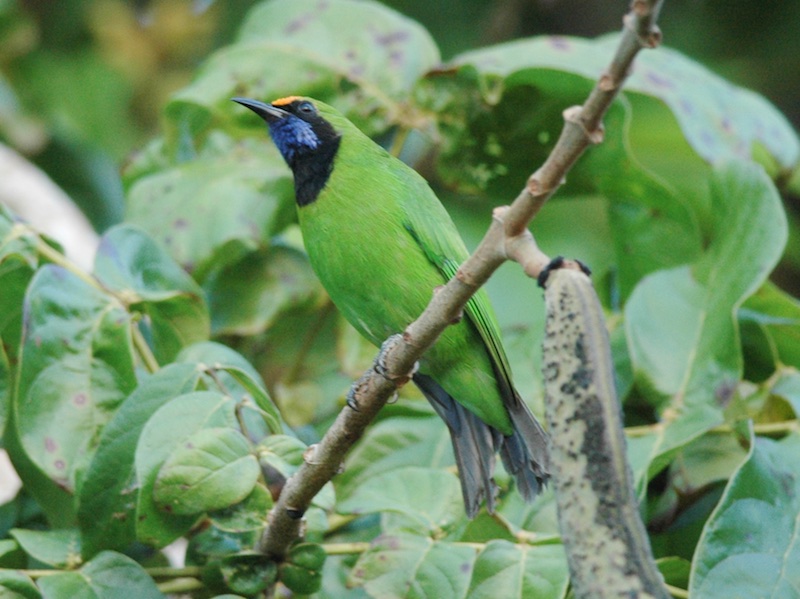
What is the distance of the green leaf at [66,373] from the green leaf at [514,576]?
703 mm

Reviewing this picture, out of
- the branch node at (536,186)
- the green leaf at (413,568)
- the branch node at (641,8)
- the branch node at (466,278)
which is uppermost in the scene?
the branch node at (641,8)

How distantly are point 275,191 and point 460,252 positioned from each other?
0.63 meters

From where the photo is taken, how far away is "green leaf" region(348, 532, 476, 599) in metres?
1.59

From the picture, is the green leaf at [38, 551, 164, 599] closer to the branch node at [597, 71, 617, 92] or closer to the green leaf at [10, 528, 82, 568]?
the green leaf at [10, 528, 82, 568]

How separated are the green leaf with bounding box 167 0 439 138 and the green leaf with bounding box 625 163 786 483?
0.82 m

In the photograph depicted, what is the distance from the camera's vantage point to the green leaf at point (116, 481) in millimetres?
1638

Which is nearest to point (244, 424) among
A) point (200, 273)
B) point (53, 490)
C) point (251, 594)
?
point (251, 594)

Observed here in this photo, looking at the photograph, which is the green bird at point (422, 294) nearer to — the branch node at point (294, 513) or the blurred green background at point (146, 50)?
the branch node at point (294, 513)

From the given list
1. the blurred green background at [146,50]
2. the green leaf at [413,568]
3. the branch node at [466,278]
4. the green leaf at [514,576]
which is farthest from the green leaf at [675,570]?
the blurred green background at [146,50]

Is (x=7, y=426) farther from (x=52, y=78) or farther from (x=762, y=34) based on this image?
(x=762, y=34)

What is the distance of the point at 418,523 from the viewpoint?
171 centimetres

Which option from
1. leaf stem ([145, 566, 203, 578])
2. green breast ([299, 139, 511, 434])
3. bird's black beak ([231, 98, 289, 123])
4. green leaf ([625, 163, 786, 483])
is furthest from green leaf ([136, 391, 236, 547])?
green leaf ([625, 163, 786, 483])

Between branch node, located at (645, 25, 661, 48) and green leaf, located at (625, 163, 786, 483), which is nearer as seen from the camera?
branch node, located at (645, 25, 661, 48)

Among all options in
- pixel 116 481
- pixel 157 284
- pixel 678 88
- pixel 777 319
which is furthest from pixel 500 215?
pixel 678 88
